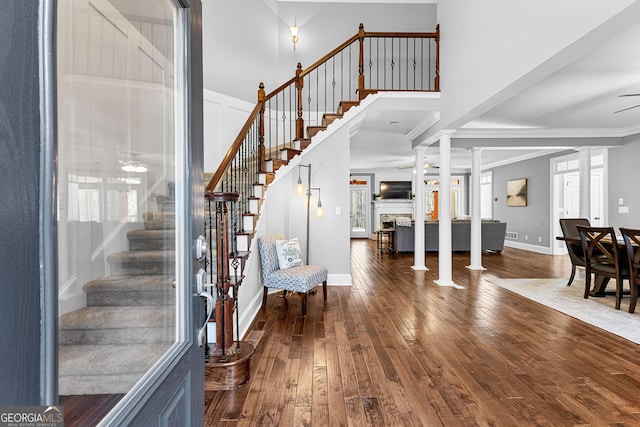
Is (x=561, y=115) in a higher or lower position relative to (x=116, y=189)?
higher

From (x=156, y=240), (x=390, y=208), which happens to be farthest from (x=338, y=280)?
(x=390, y=208)

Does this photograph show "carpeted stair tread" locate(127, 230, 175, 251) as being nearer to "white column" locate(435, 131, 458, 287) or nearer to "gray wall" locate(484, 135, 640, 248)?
"white column" locate(435, 131, 458, 287)

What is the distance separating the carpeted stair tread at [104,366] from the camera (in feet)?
2.08

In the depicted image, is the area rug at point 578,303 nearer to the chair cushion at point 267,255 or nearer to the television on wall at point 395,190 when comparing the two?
the chair cushion at point 267,255

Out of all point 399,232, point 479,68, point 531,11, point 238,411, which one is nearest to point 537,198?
point 399,232

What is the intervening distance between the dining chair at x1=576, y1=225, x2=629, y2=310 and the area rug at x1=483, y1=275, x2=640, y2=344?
7.5 inches

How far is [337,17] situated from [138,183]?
22.6 ft

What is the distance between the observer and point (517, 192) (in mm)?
9688

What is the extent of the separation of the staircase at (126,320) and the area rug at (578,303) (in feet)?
13.0

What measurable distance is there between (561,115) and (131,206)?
668cm

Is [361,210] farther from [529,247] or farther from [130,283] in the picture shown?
[130,283]

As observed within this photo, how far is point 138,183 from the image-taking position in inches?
39.9

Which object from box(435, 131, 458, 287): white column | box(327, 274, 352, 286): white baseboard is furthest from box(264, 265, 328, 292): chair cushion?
box(435, 131, 458, 287): white column

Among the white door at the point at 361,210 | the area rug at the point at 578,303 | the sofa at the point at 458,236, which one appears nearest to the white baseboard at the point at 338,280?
the area rug at the point at 578,303
